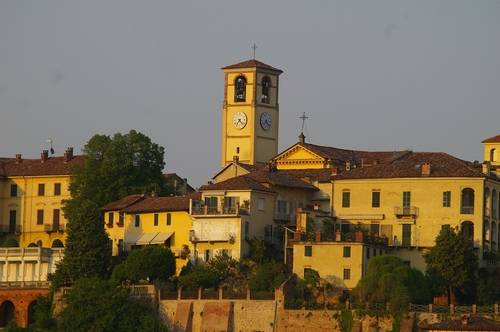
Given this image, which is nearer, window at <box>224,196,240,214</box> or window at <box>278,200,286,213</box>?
window at <box>224,196,240,214</box>

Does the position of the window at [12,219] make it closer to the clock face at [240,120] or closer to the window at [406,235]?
the clock face at [240,120]

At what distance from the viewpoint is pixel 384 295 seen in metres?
78.9

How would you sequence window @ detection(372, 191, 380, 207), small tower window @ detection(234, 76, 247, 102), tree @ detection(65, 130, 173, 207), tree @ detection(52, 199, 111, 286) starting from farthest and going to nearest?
small tower window @ detection(234, 76, 247, 102) < tree @ detection(65, 130, 173, 207) < window @ detection(372, 191, 380, 207) < tree @ detection(52, 199, 111, 286)

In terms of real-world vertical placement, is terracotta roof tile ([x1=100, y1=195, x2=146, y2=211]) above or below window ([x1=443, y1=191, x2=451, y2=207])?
below

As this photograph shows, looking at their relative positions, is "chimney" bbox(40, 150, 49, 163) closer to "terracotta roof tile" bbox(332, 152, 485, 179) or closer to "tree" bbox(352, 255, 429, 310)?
"terracotta roof tile" bbox(332, 152, 485, 179)

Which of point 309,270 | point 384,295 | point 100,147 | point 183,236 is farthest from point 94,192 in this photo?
point 384,295

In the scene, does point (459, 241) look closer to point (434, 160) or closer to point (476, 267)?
point (476, 267)

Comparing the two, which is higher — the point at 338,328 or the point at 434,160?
the point at 434,160

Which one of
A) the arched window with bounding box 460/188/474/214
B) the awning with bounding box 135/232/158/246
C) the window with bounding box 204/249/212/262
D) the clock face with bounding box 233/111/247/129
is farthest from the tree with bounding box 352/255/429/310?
the clock face with bounding box 233/111/247/129

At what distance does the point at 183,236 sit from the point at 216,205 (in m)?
2.95

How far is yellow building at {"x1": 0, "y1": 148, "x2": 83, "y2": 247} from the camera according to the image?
347 ft

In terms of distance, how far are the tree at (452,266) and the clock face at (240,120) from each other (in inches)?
1132

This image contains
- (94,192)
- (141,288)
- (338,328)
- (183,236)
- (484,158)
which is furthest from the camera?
(484,158)

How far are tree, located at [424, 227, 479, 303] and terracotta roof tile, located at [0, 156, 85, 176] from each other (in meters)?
31.4
